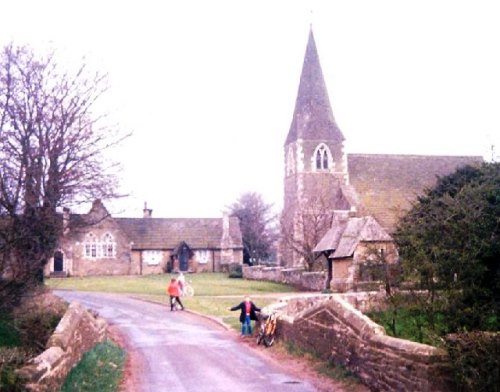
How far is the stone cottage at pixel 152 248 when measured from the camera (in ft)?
213

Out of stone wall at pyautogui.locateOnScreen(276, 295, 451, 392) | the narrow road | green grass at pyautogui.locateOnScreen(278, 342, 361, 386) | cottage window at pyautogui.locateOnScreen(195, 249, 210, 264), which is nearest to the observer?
stone wall at pyautogui.locateOnScreen(276, 295, 451, 392)

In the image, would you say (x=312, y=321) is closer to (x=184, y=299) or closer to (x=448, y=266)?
(x=448, y=266)

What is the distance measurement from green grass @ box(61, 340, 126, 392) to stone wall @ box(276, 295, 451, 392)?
4.67 metres

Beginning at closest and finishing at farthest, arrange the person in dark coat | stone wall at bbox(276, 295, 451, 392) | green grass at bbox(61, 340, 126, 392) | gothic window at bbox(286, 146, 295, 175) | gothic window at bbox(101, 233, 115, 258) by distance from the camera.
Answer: stone wall at bbox(276, 295, 451, 392)
green grass at bbox(61, 340, 126, 392)
the person in dark coat
gothic window at bbox(101, 233, 115, 258)
gothic window at bbox(286, 146, 295, 175)

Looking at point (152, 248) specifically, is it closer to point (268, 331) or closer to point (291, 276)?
point (291, 276)

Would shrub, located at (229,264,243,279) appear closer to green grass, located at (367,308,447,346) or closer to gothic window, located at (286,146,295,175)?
gothic window, located at (286,146,295,175)

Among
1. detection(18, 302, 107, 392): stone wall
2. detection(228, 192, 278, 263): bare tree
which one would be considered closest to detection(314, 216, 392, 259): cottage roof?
detection(18, 302, 107, 392): stone wall

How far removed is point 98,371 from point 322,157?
50735 mm

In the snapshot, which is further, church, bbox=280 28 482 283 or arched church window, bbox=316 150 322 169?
arched church window, bbox=316 150 322 169

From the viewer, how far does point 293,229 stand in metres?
58.4

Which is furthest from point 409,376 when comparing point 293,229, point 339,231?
point 293,229

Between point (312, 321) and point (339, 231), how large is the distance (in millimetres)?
26758

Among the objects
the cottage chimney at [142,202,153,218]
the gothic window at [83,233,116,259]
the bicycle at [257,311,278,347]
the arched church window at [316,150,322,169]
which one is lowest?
the bicycle at [257,311,278,347]

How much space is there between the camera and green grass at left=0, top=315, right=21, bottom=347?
794 inches
